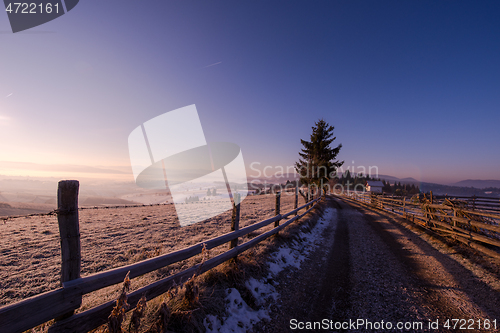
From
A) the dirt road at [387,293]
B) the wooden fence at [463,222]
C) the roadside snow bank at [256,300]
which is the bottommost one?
the dirt road at [387,293]

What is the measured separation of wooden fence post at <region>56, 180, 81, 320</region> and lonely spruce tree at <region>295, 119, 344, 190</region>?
25.4 metres

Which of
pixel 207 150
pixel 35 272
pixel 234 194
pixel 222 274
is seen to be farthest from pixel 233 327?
pixel 207 150

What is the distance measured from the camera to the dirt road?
3646 mm

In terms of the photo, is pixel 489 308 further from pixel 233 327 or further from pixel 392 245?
pixel 233 327

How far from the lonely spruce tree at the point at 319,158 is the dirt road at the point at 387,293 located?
18333mm

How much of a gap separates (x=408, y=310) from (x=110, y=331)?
5366 millimetres

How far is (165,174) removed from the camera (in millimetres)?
9719

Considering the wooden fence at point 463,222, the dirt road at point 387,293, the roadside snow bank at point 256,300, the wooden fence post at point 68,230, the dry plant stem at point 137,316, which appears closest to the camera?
the wooden fence post at point 68,230

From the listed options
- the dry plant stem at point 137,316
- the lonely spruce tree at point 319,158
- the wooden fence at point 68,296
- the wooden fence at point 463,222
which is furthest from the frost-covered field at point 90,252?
the lonely spruce tree at point 319,158

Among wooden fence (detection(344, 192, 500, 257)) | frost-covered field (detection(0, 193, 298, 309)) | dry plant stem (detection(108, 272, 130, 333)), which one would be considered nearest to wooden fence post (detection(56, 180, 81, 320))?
dry plant stem (detection(108, 272, 130, 333))

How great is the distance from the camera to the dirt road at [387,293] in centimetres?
365

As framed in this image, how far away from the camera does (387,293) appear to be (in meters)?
4.55

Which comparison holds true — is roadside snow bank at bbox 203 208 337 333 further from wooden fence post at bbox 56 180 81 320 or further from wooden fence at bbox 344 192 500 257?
wooden fence at bbox 344 192 500 257

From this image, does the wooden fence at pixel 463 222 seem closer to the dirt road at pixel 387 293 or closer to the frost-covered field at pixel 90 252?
the dirt road at pixel 387 293
